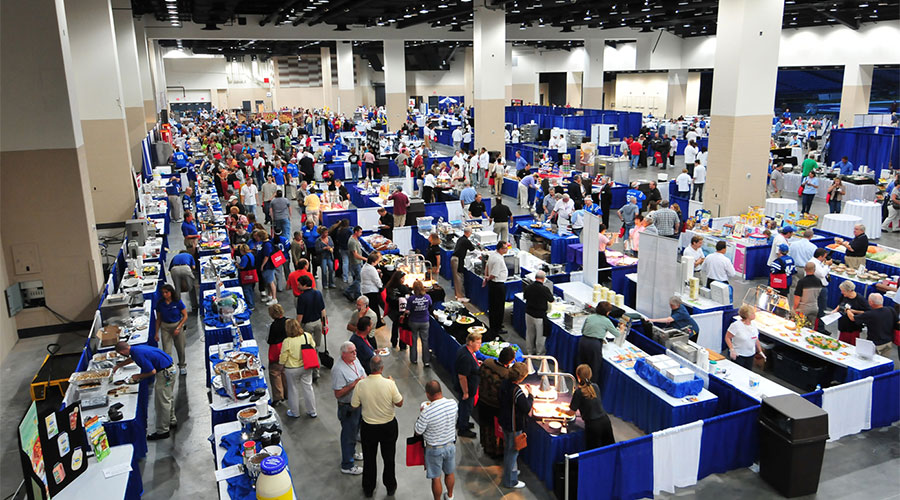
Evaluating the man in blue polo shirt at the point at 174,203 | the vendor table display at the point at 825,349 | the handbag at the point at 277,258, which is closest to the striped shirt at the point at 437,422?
the vendor table display at the point at 825,349

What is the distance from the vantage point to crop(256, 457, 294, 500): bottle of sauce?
4.80 meters

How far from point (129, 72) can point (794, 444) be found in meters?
20.9

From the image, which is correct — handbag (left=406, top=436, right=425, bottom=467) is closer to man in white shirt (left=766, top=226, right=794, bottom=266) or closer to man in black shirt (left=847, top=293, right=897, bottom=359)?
man in black shirt (left=847, top=293, right=897, bottom=359)

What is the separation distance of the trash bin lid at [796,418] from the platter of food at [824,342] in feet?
6.66

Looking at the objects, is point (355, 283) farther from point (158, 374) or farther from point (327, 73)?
point (327, 73)

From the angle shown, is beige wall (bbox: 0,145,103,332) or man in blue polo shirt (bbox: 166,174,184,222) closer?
beige wall (bbox: 0,145,103,332)

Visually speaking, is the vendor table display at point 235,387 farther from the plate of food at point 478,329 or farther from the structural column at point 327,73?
the structural column at point 327,73

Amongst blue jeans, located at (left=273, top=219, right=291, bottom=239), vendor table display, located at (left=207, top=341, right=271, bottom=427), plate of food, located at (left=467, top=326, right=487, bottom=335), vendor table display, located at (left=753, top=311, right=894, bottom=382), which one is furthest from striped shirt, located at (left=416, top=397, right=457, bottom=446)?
blue jeans, located at (left=273, top=219, right=291, bottom=239)

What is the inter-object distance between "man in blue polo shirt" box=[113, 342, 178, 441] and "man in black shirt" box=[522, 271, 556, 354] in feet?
14.9

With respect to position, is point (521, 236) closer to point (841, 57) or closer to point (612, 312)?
point (612, 312)

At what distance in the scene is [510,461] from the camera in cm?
625

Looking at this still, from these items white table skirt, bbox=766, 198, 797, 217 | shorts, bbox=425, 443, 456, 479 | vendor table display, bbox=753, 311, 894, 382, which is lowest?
shorts, bbox=425, 443, 456, 479

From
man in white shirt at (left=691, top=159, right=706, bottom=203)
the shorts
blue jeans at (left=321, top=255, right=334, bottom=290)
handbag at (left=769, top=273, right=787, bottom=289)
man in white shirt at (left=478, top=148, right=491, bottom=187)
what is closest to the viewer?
the shorts

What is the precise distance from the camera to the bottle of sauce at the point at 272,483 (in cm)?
480
